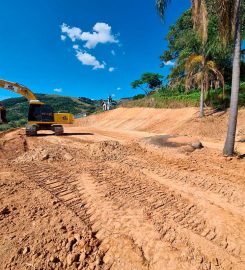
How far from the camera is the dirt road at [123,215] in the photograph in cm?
329

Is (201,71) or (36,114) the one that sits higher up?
(201,71)

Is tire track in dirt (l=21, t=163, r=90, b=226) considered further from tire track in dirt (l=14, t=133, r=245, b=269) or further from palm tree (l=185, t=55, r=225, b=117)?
palm tree (l=185, t=55, r=225, b=117)

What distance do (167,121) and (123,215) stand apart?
20.0 metres

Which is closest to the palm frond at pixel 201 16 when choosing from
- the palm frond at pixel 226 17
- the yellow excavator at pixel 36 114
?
the palm frond at pixel 226 17

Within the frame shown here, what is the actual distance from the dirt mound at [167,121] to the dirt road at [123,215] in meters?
9.76

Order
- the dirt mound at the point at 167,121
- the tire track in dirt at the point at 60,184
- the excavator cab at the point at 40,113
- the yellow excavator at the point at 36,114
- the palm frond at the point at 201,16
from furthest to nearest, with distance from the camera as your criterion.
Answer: the dirt mound at the point at 167,121
the excavator cab at the point at 40,113
the yellow excavator at the point at 36,114
the palm frond at the point at 201,16
the tire track in dirt at the point at 60,184

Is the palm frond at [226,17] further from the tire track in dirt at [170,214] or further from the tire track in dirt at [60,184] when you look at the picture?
the tire track in dirt at [60,184]

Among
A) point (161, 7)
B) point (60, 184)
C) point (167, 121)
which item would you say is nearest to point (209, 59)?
point (167, 121)

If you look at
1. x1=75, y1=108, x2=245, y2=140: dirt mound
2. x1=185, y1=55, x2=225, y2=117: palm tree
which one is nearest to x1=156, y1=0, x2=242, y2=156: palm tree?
x1=75, y1=108, x2=245, y2=140: dirt mound

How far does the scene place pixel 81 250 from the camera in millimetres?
3410

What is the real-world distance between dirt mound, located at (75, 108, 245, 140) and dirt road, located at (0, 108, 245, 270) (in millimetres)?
9764

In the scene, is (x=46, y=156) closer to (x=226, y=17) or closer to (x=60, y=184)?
(x=60, y=184)

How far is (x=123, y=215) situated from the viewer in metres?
4.37

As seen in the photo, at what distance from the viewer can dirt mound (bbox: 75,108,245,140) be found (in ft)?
57.0
